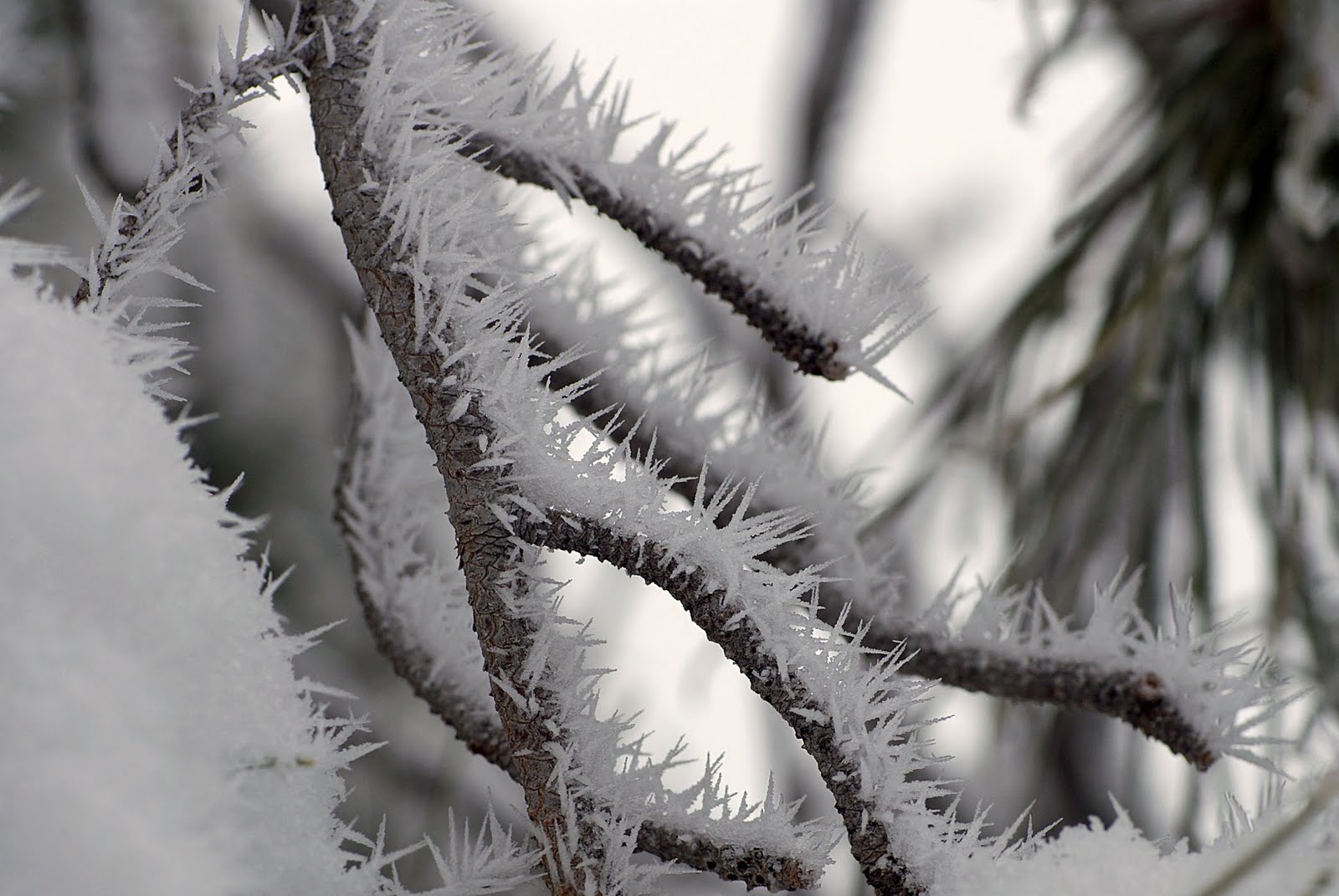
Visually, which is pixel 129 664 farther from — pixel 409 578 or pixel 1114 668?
pixel 1114 668

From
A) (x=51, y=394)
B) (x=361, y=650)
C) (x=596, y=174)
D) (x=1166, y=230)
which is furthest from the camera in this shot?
(x=361, y=650)

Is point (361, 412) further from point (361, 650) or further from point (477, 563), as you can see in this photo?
point (361, 650)

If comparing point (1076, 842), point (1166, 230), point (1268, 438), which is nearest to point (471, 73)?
point (1076, 842)

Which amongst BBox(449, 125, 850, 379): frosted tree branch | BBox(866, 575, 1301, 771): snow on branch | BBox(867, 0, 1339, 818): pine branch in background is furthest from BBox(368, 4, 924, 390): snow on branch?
BBox(867, 0, 1339, 818): pine branch in background

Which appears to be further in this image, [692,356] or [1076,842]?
[692,356]

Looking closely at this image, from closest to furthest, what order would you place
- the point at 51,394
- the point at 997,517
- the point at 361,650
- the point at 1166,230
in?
1. the point at 51,394
2. the point at 1166,230
3. the point at 997,517
4. the point at 361,650

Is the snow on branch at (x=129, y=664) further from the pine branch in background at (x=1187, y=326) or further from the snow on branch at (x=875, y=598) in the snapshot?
the pine branch in background at (x=1187, y=326)

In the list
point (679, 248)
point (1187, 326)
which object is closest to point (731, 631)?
point (679, 248)
